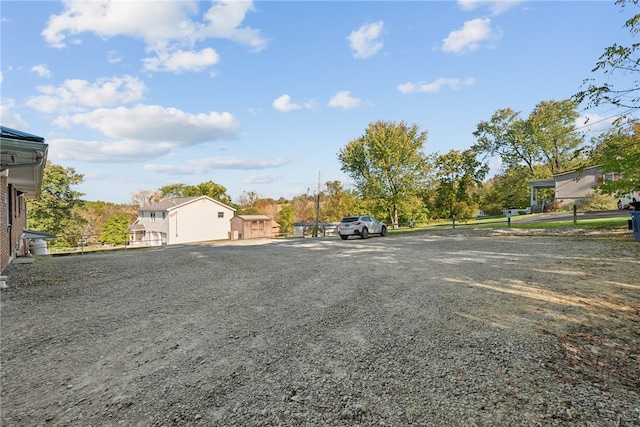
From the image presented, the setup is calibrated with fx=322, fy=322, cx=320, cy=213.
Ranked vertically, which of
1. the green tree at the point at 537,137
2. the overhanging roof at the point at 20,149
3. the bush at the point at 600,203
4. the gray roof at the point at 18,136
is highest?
the green tree at the point at 537,137

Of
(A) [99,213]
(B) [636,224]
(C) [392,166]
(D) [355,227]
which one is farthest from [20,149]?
(A) [99,213]

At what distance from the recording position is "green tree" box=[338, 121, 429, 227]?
3147 centimetres

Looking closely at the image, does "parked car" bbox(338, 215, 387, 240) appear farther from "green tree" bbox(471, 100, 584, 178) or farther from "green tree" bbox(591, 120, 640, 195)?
"green tree" bbox(471, 100, 584, 178)

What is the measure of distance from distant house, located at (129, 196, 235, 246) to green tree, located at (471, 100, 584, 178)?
3591cm

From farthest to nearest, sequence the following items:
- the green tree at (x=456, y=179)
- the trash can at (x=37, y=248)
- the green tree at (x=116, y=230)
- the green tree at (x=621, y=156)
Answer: the green tree at (x=116, y=230)
the green tree at (x=456, y=179)
the trash can at (x=37, y=248)
the green tree at (x=621, y=156)

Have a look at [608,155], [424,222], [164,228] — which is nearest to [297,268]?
[608,155]

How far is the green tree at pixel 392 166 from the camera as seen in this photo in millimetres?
31469

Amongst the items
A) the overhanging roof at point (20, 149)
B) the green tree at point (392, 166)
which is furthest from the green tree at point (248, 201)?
the overhanging roof at point (20, 149)

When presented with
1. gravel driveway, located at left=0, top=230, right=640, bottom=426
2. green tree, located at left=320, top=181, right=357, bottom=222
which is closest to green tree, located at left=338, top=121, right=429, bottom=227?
green tree, located at left=320, top=181, right=357, bottom=222

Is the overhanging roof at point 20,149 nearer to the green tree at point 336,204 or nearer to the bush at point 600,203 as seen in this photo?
the bush at point 600,203

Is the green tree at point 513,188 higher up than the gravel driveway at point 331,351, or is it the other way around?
the green tree at point 513,188

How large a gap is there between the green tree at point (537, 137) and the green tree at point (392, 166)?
49.8ft

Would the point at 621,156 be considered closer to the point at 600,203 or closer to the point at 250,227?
the point at 600,203

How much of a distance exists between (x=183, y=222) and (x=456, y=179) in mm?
34518
